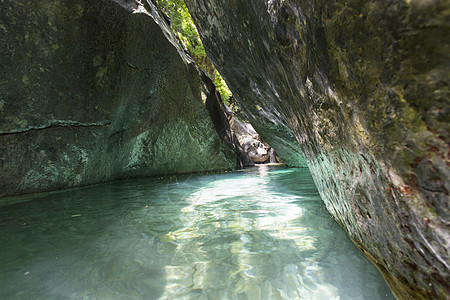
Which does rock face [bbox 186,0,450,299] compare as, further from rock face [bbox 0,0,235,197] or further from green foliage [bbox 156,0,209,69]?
green foliage [bbox 156,0,209,69]

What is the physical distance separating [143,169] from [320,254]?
535cm

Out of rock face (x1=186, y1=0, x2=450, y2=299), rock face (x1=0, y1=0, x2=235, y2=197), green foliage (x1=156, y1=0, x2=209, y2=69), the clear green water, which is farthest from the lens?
green foliage (x1=156, y1=0, x2=209, y2=69)

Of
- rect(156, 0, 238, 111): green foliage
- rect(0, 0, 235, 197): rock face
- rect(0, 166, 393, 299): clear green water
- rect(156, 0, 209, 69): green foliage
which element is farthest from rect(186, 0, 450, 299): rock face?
rect(156, 0, 209, 69): green foliage

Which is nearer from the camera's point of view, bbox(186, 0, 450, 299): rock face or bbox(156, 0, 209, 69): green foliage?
bbox(186, 0, 450, 299): rock face

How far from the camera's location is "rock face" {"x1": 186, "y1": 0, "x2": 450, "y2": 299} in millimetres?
676

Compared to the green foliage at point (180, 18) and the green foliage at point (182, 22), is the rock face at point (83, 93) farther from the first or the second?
the green foliage at point (180, 18)

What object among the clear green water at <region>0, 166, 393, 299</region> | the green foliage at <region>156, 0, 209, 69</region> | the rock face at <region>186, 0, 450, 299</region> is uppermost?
the green foliage at <region>156, 0, 209, 69</region>

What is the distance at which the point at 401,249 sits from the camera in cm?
96

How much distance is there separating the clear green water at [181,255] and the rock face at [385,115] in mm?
285

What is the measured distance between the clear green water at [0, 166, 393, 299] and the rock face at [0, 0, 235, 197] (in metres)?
1.30

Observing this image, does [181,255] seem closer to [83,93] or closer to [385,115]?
[385,115]

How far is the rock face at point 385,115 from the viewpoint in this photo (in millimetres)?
676

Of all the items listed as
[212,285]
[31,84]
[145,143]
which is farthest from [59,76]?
[212,285]

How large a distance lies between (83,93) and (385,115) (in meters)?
4.38
